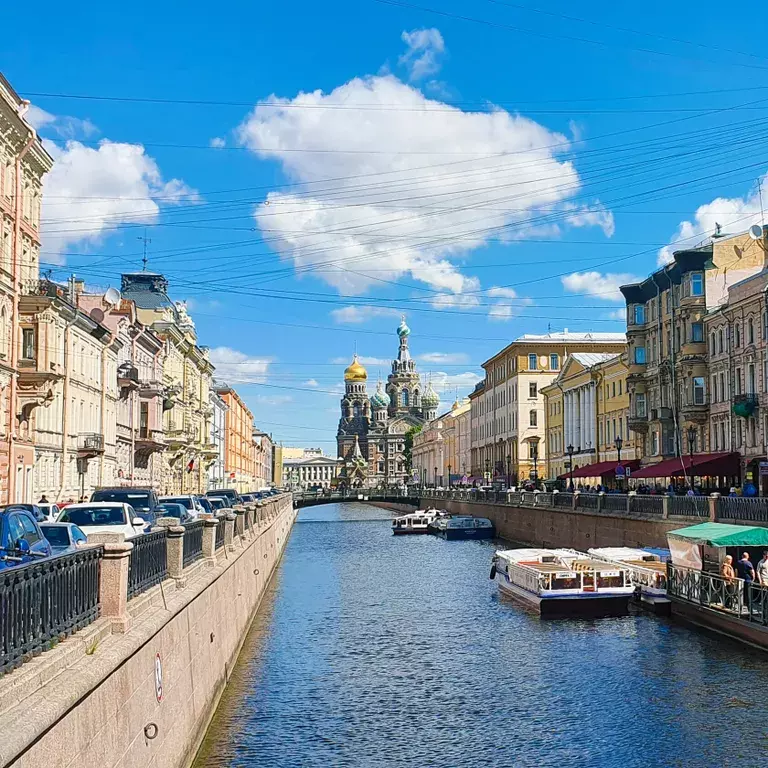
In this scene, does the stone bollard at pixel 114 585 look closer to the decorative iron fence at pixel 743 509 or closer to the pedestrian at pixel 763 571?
the pedestrian at pixel 763 571

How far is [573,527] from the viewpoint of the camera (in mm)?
56938

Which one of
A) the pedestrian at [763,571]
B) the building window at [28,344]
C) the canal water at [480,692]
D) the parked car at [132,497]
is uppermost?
the building window at [28,344]

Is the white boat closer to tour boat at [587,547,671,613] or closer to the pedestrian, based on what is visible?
tour boat at [587,547,671,613]

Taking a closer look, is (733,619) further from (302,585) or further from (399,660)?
(302,585)

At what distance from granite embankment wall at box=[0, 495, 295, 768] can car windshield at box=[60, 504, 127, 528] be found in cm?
Result: 448

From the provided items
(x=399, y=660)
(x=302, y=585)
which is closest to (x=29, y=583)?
(x=399, y=660)

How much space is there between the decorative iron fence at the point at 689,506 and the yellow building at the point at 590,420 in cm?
2360

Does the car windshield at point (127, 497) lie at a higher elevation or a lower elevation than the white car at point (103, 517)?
higher

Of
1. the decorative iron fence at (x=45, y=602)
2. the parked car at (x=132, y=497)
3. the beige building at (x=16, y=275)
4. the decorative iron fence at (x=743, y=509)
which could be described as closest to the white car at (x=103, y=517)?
the parked car at (x=132, y=497)

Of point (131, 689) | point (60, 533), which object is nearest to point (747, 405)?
point (60, 533)

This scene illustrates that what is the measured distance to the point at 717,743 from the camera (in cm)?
1748

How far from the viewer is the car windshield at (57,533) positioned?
63.0 ft

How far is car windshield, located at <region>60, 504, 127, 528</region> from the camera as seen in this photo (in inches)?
975

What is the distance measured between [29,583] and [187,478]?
8478 centimetres
